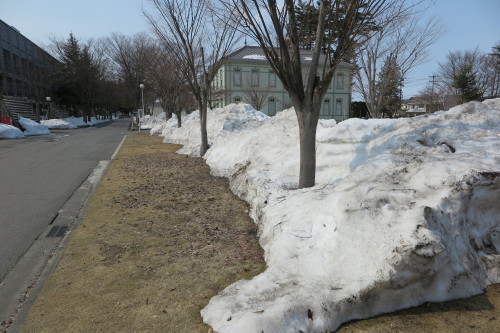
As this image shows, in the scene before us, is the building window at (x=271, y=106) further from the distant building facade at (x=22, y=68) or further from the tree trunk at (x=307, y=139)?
the tree trunk at (x=307, y=139)

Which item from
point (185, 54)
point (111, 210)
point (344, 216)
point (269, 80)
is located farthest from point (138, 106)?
point (344, 216)

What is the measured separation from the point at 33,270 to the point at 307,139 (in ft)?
13.2

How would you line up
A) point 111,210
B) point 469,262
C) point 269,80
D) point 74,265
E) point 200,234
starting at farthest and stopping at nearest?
point 269,80
point 111,210
point 200,234
point 74,265
point 469,262

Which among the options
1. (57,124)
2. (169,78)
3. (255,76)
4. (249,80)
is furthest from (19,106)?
(255,76)

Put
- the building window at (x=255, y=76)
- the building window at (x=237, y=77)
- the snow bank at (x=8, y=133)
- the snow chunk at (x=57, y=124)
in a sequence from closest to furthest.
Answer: the snow bank at (x=8, y=133) < the snow chunk at (x=57, y=124) < the building window at (x=255, y=76) < the building window at (x=237, y=77)

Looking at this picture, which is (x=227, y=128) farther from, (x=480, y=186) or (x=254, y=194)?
(x=480, y=186)


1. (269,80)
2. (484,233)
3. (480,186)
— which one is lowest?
(484,233)

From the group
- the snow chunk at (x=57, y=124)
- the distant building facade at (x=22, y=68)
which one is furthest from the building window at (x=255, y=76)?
the distant building facade at (x=22, y=68)

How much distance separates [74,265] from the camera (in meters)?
3.99

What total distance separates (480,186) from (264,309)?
2547mm

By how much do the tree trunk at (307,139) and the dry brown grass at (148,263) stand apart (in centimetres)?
119

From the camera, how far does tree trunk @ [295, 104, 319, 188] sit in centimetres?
506

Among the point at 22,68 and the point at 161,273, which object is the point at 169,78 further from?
the point at 22,68

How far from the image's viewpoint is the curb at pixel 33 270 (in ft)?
10.0
